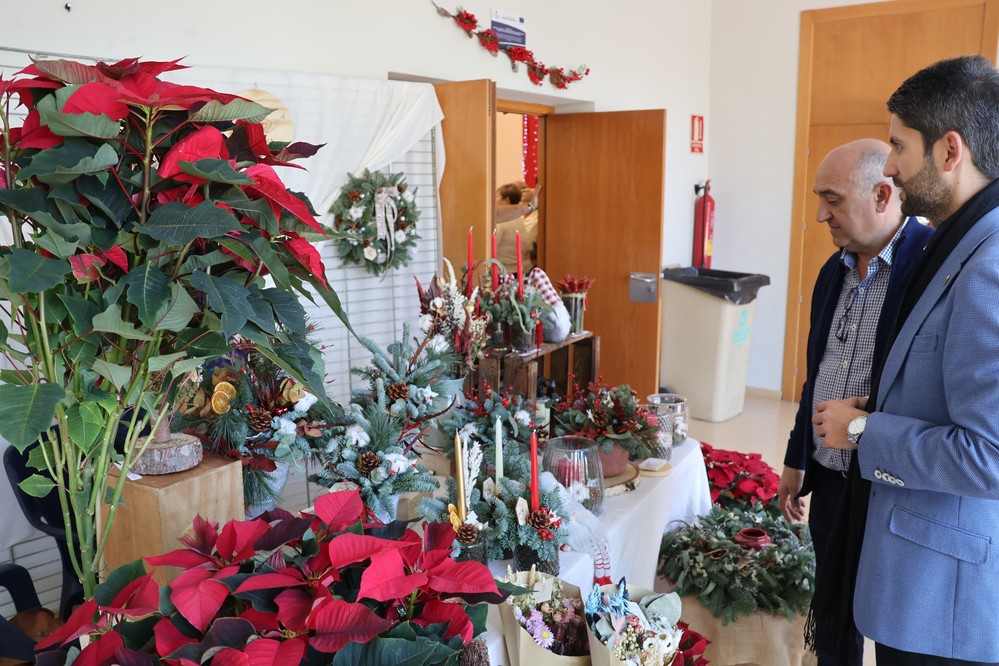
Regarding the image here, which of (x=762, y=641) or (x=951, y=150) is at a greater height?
(x=951, y=150)

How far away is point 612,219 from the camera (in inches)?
215

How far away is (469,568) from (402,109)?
2.95 m

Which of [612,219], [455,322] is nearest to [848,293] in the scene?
[455,322]

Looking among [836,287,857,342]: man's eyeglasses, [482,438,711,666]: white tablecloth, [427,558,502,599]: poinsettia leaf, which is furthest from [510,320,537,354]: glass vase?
[427,558,502,599]: poinsettia leaf

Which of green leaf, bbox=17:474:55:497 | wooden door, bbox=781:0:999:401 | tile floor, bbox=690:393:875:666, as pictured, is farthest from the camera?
wooden door, bbox=781:0:999:401

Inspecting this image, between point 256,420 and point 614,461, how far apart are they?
3.62ft

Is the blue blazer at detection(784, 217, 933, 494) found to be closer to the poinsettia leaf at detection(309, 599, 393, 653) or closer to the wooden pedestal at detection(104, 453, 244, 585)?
the wooden pedestal at detection(104, 453, 244, 585)

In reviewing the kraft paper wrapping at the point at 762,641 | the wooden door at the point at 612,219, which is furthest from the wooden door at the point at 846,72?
the kraft paper wrapping at the point at 762,641

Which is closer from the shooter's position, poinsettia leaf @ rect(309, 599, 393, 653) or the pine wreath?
poinsettia leaf @ rect(309, 599, 393, 653)

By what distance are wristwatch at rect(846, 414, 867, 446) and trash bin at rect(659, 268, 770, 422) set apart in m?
3.99

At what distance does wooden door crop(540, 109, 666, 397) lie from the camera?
5246 millimetres

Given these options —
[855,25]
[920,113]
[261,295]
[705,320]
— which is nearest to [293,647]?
[261,295]

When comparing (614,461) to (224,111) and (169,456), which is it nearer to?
(169,456)

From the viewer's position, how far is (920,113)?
1.51 metres
